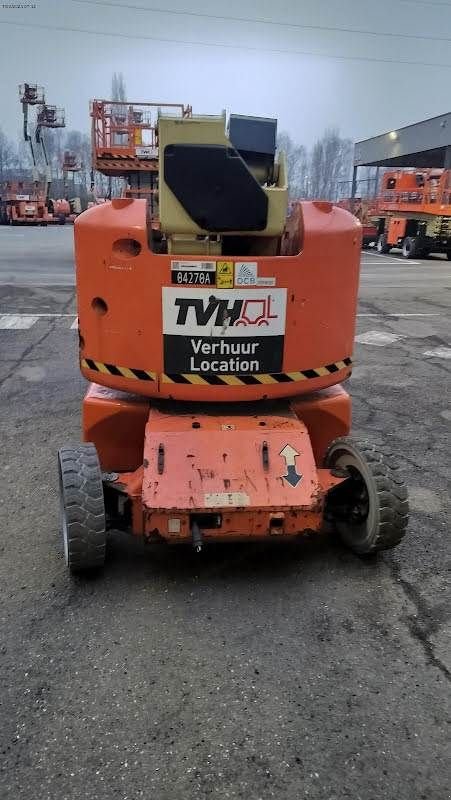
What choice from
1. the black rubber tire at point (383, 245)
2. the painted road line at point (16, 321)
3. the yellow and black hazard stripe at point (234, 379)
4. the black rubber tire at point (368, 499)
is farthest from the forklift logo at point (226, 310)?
the black rubber tire at point (383, 245)

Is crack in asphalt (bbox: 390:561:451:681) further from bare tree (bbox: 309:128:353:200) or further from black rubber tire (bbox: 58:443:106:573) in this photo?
bare tree (bbox: 309:128:353:200)

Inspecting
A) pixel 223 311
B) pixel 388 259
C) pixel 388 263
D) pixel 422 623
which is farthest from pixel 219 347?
pixel 388 259

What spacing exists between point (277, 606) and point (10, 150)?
125683 mm

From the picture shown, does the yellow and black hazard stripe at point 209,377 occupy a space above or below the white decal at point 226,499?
above

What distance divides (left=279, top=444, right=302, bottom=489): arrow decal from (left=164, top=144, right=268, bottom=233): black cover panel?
4.33 feet

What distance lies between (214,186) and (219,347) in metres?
0.90

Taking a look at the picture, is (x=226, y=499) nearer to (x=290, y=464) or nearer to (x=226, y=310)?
(x=290, y=464)

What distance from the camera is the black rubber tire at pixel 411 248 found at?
25122 mm

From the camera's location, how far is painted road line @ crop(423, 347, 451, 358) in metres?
9.20

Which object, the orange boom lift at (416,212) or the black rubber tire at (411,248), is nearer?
the orange boom lift at (416,212)

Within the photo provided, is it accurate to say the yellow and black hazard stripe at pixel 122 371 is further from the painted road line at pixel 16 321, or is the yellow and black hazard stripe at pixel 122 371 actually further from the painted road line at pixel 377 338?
the painted road line at pixel 16 321

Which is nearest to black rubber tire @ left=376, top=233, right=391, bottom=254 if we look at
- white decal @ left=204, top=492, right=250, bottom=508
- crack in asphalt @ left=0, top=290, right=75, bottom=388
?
crack in asphalt @ left=0, top=290, right=75, bottom=388

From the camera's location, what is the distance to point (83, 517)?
11.3ft

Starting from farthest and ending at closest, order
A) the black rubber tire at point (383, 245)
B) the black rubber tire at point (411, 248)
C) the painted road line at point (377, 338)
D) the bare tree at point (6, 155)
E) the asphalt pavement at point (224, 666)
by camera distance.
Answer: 1. the bare tree at point (6, 155)
2. the black rubber tire at point (383, 245)
3. the black rubber tire at point (411, 248)
4. the painted road line at point (377, 338)
5. the asphalt pavement at point (224, 666)
